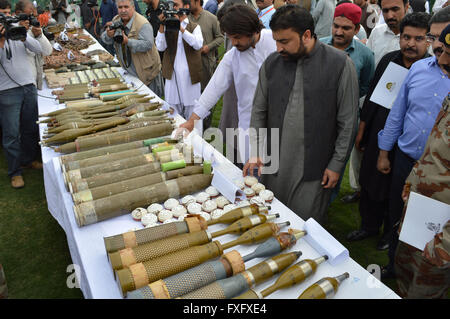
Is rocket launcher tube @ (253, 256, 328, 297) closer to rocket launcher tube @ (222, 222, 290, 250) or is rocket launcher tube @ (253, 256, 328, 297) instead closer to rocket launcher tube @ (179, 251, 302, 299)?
rocket launcher tube @ (179, 251, 302, 299)

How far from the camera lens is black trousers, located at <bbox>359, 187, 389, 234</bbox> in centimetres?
303

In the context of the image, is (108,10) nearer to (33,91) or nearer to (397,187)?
(33,91)

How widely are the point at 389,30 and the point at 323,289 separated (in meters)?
2.56

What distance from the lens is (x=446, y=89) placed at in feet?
6.55

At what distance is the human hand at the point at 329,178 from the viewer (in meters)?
2.29

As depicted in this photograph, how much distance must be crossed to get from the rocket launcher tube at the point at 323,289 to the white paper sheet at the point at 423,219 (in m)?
0.58

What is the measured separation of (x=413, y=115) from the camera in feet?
7.07

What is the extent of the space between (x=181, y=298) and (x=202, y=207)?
69 centimetres

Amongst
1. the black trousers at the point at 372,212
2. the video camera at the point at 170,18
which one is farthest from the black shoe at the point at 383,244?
the video camera at the point at 170,18

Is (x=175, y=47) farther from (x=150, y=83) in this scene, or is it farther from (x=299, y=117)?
(x=299, y=117)

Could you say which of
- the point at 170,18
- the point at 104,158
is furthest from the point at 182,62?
the point at 104,158

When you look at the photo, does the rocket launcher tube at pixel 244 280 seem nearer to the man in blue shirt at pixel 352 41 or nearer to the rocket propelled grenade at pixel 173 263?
the rocket propelled grenade at pixel 173 263

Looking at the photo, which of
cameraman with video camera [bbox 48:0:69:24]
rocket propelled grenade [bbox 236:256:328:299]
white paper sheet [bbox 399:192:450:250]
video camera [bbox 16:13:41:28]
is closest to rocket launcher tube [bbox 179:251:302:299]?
rocket propelled grenade [bbox 236:256:328:299]
